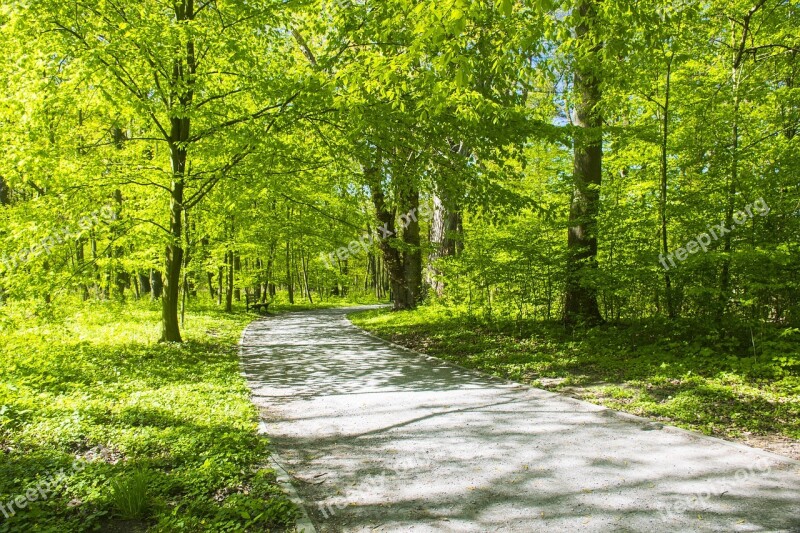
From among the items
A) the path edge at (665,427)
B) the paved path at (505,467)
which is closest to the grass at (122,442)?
the paved path at (505,467)

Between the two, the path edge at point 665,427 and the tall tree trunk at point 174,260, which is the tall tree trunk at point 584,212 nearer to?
the path edge at point 665,427

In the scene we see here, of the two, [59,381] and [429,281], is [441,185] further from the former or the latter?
[429,281]

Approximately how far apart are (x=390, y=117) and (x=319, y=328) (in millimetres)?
9902

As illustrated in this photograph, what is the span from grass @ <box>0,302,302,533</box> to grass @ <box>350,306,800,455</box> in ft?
15.0

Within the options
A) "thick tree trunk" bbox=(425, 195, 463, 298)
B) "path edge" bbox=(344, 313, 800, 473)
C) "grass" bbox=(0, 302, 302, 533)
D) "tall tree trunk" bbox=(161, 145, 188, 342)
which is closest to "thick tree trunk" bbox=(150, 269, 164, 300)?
"tall tree trunk" bbox=(161, 145, 188, 342)

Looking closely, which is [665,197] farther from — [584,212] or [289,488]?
[289,488]

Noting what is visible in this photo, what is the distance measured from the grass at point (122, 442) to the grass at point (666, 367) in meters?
4.56

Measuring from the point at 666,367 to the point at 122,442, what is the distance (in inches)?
300

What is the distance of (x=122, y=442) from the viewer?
4.70 metres

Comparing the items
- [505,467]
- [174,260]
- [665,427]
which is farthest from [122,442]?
[174,260]

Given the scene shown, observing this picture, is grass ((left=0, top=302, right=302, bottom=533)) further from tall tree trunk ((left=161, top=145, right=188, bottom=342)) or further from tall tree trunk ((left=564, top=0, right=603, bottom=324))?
tall tree trunk ((left=564, top=0, right=603, bottom=324))

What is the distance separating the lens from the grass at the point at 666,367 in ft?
17.7

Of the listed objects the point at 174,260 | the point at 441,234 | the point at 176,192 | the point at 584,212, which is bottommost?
the point at 174,260

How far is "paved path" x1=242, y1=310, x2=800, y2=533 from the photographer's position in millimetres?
3375
